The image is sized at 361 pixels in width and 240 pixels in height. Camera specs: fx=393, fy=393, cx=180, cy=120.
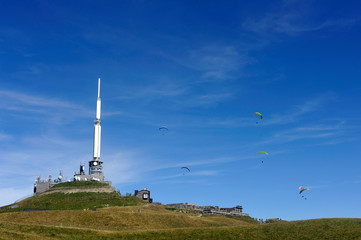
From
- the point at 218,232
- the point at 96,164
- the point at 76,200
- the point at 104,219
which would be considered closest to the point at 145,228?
the point at 104,219

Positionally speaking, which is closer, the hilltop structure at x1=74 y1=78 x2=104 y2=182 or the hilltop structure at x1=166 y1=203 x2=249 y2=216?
the hilltop structure at x1=166 y1=203 x2=249 y2=216

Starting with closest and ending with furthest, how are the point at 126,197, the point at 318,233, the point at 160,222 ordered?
1. the point at 318,233
2. the point at 160,222
3. the point at 126,197

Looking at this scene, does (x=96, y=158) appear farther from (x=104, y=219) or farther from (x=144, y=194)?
(x=104, y=219)

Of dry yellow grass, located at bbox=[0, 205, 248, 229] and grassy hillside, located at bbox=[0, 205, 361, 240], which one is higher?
dry yellow grass, located at bbox=[0, 205, 248, 229]

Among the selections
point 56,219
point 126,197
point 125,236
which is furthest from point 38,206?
point 125,236

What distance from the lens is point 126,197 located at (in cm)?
12769

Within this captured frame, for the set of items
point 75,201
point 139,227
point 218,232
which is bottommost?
point 218,232

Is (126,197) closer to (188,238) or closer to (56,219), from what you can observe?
(56,219)

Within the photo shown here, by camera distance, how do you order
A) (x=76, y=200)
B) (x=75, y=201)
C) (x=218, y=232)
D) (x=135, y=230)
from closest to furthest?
(x=218, y=232) < (x=135, y=230) < (x=75, y=201) < (x=76, y=200)

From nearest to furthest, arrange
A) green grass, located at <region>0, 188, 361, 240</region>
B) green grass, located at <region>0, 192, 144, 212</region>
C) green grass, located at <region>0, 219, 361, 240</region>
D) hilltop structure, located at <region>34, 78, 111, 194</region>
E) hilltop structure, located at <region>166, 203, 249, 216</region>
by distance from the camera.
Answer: green grass, located at <region>0, 219, 361, 240</region> < green grass, located at <region>0, 188, 361, 240</region> < green grass, located at <region>0, 192, 144, 212</region> < hilltop structure, located at <region>166, 203, 249, 216</region> < hilltop structure, located at <region>34, 78, 111, 194</region>

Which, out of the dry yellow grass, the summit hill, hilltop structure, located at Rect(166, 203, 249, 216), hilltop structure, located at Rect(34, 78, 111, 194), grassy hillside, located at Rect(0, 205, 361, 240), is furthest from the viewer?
hilltop structure, located at Rect(34, 78, 111, 194)

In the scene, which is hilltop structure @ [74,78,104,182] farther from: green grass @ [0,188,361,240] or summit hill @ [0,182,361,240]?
green grass @ [0,188,361,240]

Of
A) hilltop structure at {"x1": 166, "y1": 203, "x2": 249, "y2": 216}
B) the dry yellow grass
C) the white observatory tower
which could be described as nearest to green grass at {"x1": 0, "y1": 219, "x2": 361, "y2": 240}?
the dry yellow grass

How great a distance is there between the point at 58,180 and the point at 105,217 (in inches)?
3032
